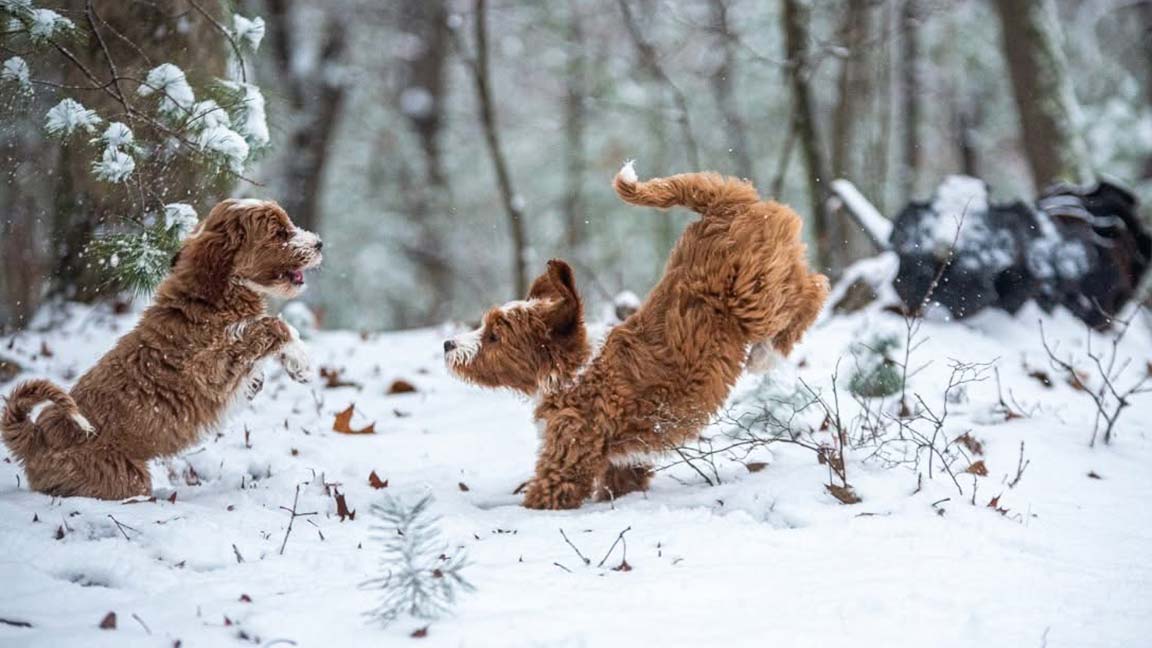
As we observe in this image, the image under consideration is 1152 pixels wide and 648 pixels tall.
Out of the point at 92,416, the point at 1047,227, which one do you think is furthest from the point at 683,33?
the point at 92,416

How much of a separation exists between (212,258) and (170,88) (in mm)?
1151

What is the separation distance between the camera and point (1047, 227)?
8.27 m

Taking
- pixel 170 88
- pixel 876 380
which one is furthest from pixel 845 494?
pixel 170 88

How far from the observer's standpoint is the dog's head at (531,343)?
5.24 meters

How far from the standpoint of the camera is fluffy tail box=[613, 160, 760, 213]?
16.9 feet

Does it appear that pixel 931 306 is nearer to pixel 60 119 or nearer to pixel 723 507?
pixel 723 507

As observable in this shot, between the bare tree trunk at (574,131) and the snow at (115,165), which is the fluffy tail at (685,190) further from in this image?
the bare tree trunk at (574,131)

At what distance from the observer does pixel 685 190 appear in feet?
17.4

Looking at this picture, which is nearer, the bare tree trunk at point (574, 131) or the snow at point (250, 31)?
the snow at point (250, 31)

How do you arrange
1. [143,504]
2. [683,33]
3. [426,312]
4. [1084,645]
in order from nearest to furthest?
[1084,645], [143,504], [683,33], [426,312]

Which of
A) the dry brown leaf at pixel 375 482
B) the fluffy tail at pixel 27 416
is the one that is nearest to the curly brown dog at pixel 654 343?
the dry brown leaf at pixel 375 482

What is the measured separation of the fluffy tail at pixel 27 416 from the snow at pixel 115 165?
118 cm

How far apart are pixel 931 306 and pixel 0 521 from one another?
7.05m

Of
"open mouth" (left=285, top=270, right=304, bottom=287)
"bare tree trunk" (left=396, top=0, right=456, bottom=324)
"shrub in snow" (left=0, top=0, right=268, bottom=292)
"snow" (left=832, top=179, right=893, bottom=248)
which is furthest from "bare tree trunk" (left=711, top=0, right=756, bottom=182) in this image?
"open mouth" (left=285, top=270, right=304, bottom=287)
